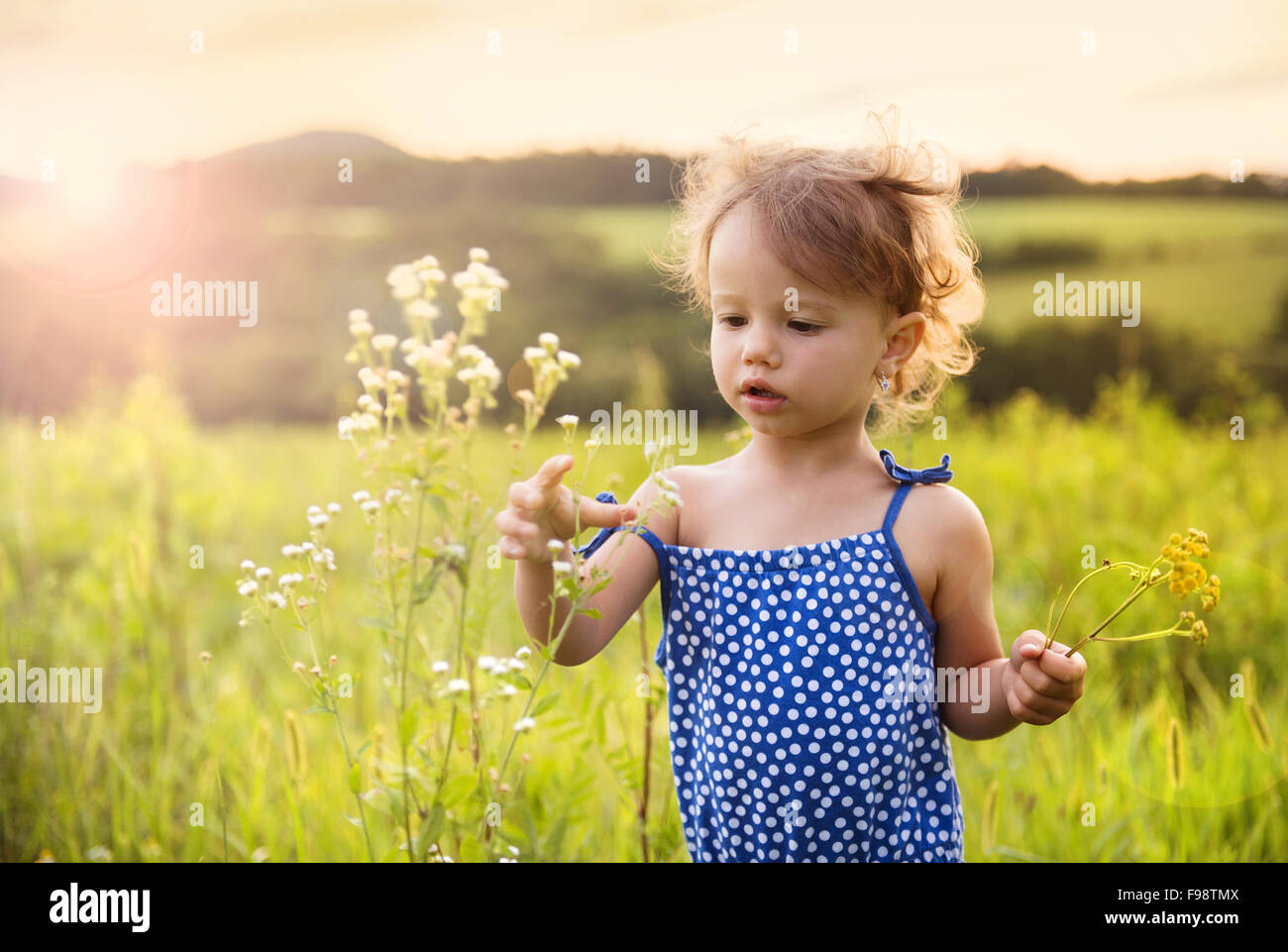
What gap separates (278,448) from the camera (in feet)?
16.3

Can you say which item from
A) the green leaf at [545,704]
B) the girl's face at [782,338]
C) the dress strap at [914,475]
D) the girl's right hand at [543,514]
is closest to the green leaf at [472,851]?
the green leaf at [545,704]

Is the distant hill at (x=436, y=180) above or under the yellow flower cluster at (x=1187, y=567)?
above

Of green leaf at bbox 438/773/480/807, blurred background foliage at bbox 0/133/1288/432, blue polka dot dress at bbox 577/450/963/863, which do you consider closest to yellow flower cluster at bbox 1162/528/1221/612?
blue polka dot dress at bbox 577/450/963/863

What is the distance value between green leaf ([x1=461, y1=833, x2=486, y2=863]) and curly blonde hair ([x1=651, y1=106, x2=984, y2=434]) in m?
0.97

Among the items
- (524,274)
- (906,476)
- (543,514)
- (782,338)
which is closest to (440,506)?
(543,514)

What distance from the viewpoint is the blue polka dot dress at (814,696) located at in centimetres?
143

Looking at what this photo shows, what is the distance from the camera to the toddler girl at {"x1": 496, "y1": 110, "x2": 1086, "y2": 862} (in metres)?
1.41

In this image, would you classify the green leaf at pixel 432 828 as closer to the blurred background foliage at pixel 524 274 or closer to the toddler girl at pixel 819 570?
the toddler girl at pixel 819 570

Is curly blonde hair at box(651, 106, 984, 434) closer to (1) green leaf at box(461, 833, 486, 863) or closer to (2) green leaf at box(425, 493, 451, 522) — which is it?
(2) green leaf at box(425, 493, 451, 522)

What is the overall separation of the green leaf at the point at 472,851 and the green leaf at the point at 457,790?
0.72 feet

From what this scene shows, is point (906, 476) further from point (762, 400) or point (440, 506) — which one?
point (440, 506)
